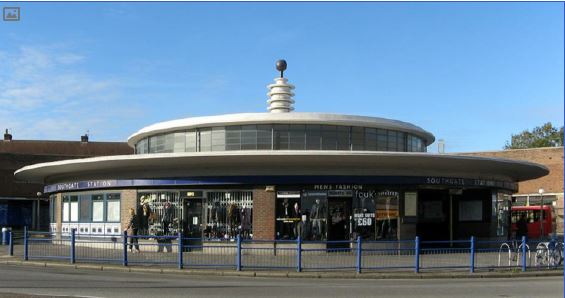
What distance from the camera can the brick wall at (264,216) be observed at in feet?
83.1

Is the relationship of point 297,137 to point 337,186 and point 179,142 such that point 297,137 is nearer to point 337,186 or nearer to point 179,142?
point 337,186

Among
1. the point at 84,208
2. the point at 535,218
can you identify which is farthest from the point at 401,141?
the point at 535,218

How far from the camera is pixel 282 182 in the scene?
25.4 meters

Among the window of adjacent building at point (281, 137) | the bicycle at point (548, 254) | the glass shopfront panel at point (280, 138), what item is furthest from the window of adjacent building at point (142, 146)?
the bicycle at point (548, 254)

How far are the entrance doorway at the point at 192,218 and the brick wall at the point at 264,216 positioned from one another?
2.46 m

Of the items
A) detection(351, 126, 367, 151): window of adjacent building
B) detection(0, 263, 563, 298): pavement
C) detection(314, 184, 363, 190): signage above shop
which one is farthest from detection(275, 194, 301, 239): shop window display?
detection(0, 263, 563, 298): pavement

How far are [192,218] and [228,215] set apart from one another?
5.33ft

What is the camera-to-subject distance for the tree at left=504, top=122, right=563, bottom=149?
8908cm

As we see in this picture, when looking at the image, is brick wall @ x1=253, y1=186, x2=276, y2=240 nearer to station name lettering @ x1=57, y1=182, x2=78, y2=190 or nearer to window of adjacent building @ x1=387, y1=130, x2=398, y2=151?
window of adjacent building @ x1=387, y1=130, x2=398, y2=151

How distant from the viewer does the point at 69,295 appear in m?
13.0

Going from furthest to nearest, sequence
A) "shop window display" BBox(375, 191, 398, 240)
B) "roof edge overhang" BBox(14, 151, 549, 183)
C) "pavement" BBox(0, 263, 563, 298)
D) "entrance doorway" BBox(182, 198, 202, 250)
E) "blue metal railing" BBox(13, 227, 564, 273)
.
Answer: "entrance doorway" BBox(182, 198, 202, 250)
"shop window display" BBox(375, 191, 398, 240)
"roof edge overhang" BBox(14, 151, 549, 183)
"blue metal railing" BBox(13, 227, 564, 273)
"pavement" BBox(0, 263, 563, 298)

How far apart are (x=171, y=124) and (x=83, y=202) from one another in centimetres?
545

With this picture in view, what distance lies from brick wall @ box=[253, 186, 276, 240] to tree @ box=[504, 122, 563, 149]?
7230cm

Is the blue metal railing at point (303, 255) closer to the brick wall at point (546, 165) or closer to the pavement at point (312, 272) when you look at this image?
the pavement at point (312, 272)
